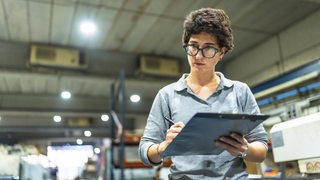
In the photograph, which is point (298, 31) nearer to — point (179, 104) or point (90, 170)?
point (179, 104)

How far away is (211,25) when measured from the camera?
112 centimetres

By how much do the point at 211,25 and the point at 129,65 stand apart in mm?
4362

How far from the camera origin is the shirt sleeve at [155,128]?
1.12 metres

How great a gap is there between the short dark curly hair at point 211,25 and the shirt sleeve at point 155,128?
0.85 ft

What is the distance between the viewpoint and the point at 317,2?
123 inches

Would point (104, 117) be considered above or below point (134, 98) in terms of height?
below

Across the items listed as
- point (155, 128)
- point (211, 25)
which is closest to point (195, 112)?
point (155, 128)

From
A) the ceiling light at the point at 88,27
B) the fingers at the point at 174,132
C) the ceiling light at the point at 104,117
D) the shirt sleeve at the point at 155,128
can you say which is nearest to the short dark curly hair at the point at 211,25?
the shirt sleeve at the point at 155,128

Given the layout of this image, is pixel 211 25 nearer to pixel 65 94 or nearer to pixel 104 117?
pixel 65 94

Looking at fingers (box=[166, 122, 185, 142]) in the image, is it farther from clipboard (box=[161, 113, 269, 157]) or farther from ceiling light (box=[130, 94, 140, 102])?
ceiling light (box=[130, 94, 140, 102])

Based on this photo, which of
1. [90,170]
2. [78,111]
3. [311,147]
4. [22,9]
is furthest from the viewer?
[90,170]

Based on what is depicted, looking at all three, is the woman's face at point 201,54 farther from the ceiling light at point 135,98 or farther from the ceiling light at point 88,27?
the ceiling light at point 135,98

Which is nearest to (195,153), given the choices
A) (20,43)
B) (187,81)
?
(187,81)

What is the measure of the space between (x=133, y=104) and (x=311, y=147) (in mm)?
5365
